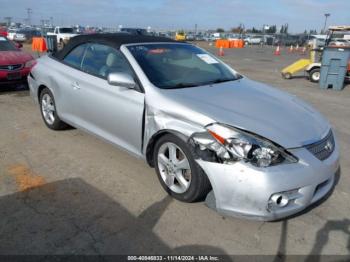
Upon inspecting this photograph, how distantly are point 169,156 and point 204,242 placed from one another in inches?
35.2

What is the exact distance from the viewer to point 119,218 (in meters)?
2.97

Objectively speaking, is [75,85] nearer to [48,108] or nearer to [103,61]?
[103,61]

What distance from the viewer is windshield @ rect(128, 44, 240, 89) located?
359cm

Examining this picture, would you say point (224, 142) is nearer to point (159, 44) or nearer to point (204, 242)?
point (204, 242)

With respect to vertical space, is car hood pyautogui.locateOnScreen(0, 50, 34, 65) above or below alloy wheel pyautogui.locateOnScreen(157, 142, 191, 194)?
above

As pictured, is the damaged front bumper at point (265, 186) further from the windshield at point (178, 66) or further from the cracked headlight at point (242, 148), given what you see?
the windshield at point (178, 66)

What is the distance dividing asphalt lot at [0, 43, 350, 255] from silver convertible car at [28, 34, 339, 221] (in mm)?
241

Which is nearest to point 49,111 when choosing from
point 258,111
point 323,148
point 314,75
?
point 258,111

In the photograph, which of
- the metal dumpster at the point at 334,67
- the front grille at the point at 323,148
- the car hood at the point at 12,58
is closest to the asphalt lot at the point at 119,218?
the front grille at the point at 323,148

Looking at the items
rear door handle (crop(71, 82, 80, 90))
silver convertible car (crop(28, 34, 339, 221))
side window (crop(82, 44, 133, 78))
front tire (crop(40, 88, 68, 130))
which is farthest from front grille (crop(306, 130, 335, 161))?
front tire (crop(40, 88, 68, 130))

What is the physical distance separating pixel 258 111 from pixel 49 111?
3470 millimetres

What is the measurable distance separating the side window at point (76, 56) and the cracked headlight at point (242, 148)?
8.25 feet

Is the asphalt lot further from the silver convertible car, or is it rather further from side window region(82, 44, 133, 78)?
side window region(82, 44, 133, 78)

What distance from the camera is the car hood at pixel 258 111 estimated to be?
2.80 meters
